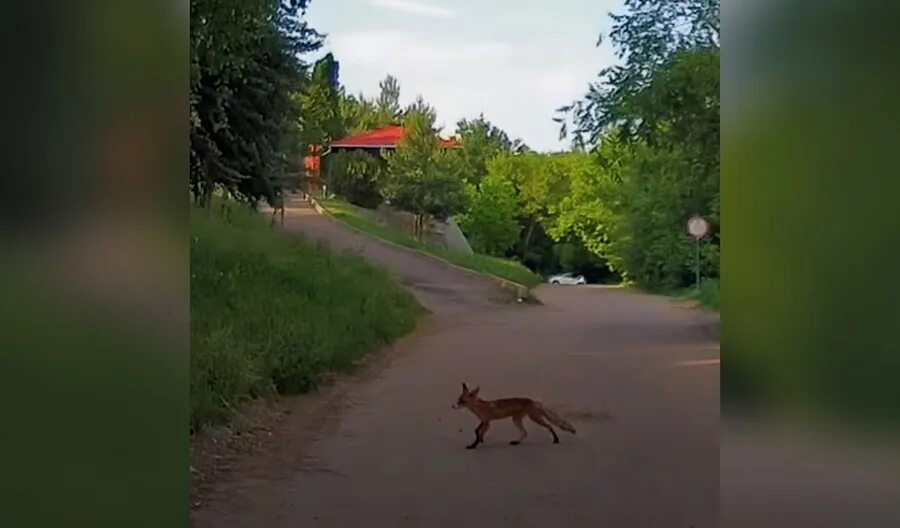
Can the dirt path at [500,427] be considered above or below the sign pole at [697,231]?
below

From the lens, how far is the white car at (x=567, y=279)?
73.2 inches

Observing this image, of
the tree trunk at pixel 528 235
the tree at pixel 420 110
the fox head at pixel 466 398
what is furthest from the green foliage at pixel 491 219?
the fox head at pixel 466 398

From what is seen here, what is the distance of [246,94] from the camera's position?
186cm

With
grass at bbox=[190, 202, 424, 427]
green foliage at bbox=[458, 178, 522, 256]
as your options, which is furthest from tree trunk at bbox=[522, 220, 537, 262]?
grass at bbox=[190, 202, 424, 427]

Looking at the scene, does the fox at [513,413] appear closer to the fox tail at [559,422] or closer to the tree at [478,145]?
the fox tail at [559,422]

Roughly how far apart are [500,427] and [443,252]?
1.21 feet

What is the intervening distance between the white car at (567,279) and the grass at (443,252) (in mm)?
30

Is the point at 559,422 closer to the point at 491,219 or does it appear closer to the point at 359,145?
the point at 491,219

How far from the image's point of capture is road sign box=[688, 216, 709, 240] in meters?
1.75
